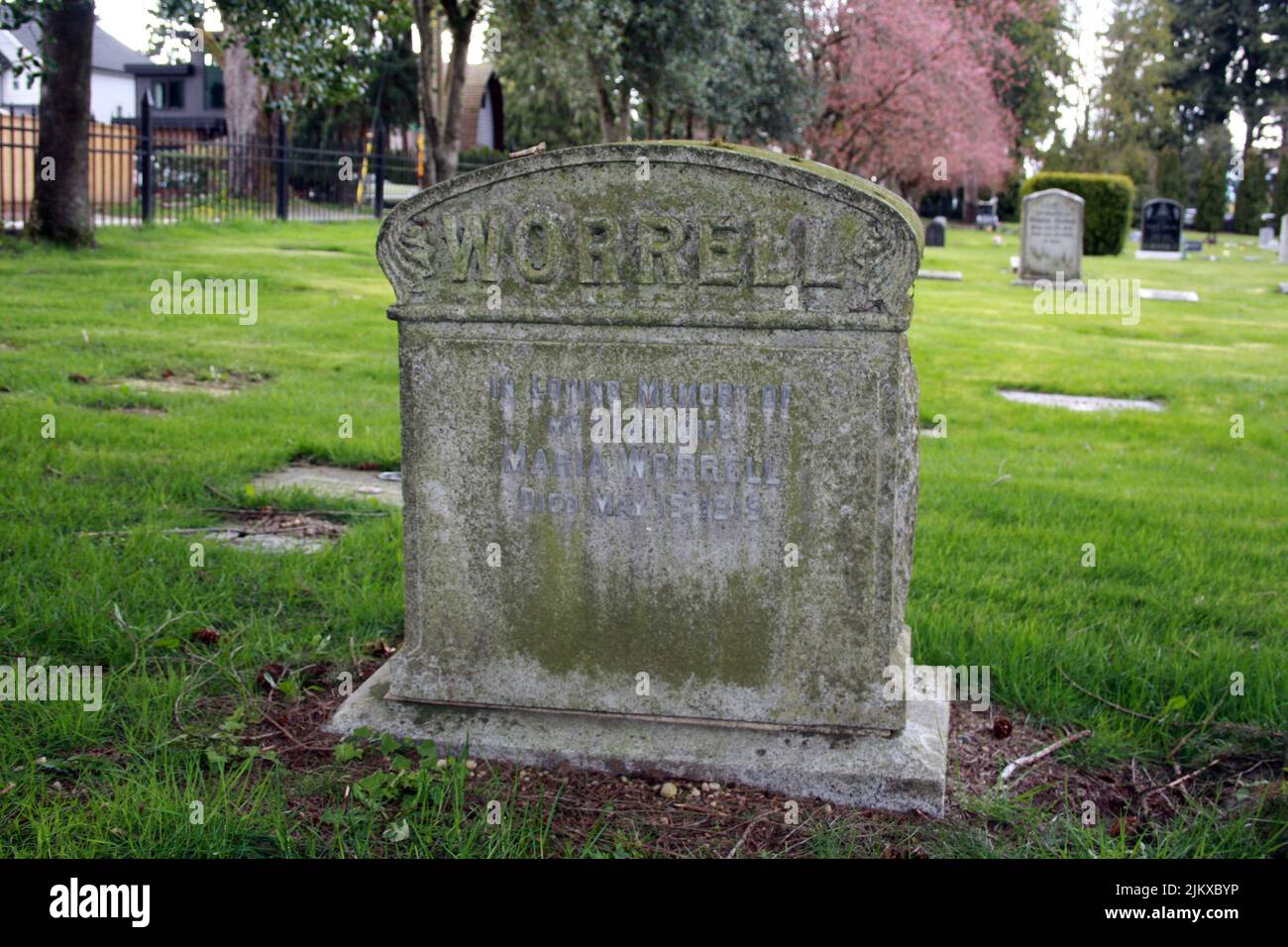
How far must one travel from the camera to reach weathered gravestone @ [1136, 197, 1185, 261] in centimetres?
3369

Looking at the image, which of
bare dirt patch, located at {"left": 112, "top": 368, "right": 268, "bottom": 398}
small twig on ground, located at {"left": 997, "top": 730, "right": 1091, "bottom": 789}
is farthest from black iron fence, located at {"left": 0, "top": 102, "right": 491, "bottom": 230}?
small twig on ground, located at {"left": 997, "top": 730, "right": 1091, "bottom": 789}

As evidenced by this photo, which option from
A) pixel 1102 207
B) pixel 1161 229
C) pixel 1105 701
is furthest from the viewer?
pixel 1161 229

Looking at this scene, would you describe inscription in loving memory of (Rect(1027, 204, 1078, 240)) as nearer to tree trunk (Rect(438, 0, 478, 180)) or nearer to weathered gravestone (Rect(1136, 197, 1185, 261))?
tree trunk (Rect(438, 0, 478, 180))

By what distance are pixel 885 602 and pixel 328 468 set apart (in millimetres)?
4098

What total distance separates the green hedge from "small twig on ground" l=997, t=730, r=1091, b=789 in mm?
29904

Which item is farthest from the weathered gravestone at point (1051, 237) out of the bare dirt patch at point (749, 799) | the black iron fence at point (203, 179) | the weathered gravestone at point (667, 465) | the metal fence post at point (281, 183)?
the weathered gravestone at point (667, 465)

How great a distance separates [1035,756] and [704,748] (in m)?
0.98

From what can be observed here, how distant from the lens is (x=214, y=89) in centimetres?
5622

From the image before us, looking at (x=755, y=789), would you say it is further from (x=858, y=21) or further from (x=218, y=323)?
(x=858, y=21)

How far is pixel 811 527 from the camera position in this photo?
3434mm

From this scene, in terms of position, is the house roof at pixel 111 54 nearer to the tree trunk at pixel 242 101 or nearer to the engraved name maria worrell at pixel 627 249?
the tree trunk at pixel 242 101

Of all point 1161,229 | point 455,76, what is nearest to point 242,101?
point 455,76

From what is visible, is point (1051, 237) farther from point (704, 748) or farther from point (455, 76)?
point (704, 748)

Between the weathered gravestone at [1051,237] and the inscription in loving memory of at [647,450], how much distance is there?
20.0m
